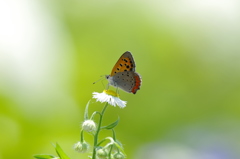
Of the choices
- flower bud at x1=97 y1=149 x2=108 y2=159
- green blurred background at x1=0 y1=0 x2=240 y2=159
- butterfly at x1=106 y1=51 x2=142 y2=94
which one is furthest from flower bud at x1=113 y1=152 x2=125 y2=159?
green blurred background at x1=0 y1=0 x2=240 y2=159

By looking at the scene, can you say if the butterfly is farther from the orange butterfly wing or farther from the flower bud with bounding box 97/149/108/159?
the flower bud with bounding box 97/149/108/159

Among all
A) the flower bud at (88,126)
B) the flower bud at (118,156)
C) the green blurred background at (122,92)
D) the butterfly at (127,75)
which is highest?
the green blurred background at (122,92)

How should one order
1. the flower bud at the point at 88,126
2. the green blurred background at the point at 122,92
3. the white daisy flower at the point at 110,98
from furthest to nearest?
the green blurred background at the point at 122,92 < the white daisy flower at the point at 110,98 < the flower bud at the point at 88,126

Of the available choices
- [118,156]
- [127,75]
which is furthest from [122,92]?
[118,156]

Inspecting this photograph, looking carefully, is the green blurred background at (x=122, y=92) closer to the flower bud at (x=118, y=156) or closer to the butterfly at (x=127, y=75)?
the butterfly at (x=127, y=75)

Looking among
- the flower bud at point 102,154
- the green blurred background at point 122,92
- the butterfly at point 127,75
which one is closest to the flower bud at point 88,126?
the flower bud at point 102,154

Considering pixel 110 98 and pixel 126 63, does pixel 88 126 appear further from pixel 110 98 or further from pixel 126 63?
pixel 126 63

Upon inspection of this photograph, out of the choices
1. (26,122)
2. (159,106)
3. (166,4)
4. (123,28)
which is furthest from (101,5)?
(26,122)

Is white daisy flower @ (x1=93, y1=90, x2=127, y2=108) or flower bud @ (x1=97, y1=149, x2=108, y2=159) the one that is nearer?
flower bud @ (x1=97, y1=149, x2=108, y2=159)
